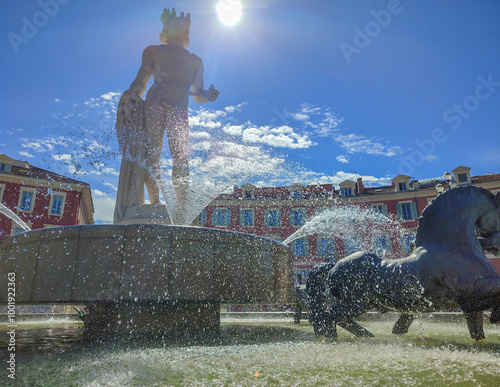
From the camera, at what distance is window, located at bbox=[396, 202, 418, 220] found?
34781 millimetres

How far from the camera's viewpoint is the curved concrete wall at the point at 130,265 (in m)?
4.51

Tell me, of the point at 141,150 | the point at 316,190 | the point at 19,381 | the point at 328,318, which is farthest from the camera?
the point at 316,190

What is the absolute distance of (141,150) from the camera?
775 centimetres

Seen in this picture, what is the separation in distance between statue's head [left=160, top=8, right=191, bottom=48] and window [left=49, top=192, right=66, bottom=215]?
25.8m

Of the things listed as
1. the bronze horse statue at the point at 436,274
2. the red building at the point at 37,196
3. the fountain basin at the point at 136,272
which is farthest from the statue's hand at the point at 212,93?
the red building at the point at 37,196

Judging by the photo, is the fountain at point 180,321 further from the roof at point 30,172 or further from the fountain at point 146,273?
the roof at point 30,172

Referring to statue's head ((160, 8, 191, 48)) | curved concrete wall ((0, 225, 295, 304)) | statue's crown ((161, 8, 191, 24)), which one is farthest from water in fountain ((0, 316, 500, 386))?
statue's crown ((161, 8, 191, 24))

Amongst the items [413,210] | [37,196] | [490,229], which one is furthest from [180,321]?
[413,210]

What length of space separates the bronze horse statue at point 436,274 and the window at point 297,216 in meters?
32.7

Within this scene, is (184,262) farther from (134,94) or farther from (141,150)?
(134,94)

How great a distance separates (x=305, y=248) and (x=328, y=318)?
32.4 metres

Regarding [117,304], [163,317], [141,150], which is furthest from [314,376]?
[141,150]

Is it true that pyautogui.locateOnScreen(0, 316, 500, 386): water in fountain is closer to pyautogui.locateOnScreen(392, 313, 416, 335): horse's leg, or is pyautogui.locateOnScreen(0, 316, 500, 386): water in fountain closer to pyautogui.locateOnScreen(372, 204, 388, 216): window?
pyautogui.locateOnScreen(392, 313, 416, 335): horse's leg

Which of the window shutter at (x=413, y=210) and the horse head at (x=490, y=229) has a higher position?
the window shutter at (x=413, y=210)
